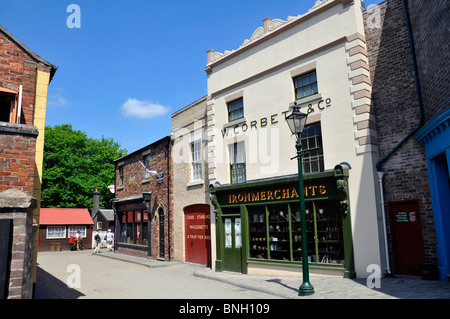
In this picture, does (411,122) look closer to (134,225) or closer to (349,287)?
(349,287)

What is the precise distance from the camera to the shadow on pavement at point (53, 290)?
1015 cm

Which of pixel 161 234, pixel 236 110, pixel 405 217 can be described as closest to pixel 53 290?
pixel 161 234

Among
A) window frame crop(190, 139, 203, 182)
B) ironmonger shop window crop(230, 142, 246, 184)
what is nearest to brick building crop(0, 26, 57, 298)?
ironmonger shop window crop(230, 142, 246, 184)

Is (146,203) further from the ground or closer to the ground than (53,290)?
further from the ground

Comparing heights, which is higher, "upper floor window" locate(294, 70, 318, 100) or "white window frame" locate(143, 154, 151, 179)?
"upper floor window" locate(294, 70, 318, 100)

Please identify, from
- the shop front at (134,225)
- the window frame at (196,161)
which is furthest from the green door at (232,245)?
the shop front at (134,225)

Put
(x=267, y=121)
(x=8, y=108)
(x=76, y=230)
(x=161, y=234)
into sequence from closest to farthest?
1. (x=8, y=108)
2. (x=267, y=121)
3. (x=161, y=234)
4. (x=76, y=230)

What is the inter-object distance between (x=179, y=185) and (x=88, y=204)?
25.9 meters

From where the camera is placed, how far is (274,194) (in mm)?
13023

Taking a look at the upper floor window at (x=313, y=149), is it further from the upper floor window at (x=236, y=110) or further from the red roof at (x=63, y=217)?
the red roof at (x=63, y=217)

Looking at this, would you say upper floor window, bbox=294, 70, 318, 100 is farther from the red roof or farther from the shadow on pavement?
the red roof

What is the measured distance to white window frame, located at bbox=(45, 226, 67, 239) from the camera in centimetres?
3106

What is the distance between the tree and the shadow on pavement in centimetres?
2724

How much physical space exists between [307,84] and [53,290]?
10793 millimetres
